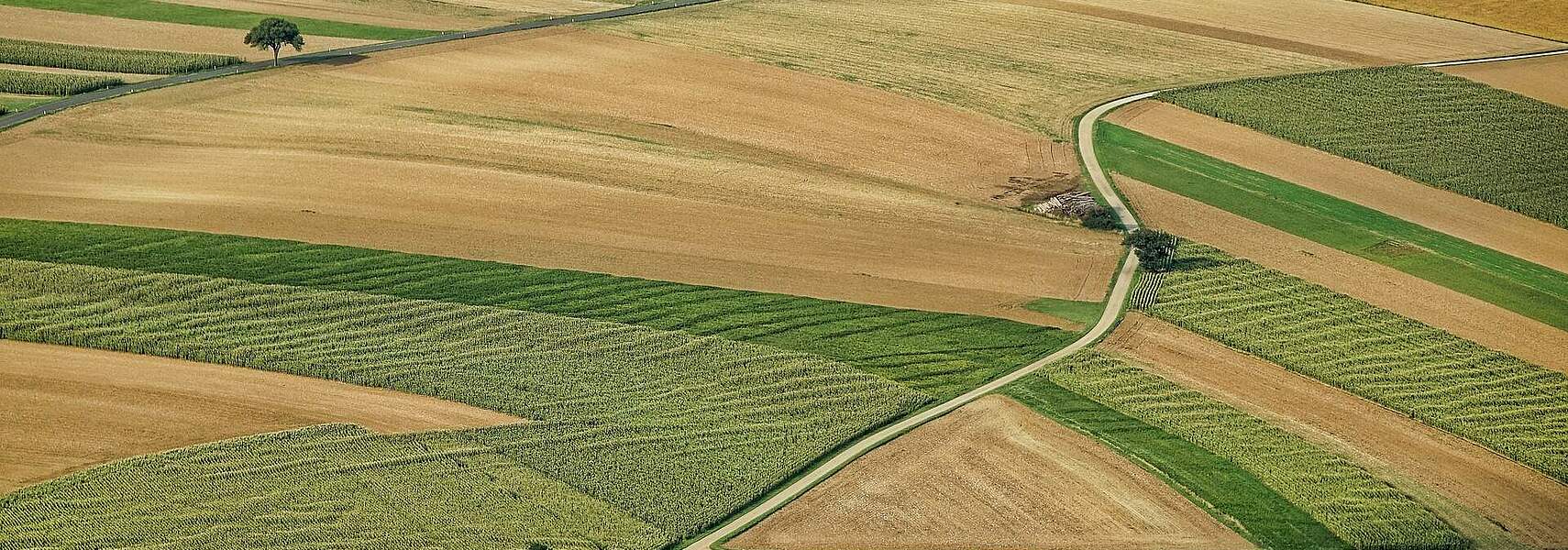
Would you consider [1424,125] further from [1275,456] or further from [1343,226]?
[1275,456]

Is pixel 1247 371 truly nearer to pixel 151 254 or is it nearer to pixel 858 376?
pixel 858 376

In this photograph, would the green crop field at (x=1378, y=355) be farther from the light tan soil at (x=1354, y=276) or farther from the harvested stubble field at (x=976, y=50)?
the harvested stubble field at (x=976, y=50)

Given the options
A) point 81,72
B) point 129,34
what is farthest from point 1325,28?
point 81,72

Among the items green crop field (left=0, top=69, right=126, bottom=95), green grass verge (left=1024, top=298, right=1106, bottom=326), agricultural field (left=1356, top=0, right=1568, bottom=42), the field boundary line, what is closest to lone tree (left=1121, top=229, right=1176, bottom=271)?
green grass verge (left=1024, top=298, right=1106, bottom=326)

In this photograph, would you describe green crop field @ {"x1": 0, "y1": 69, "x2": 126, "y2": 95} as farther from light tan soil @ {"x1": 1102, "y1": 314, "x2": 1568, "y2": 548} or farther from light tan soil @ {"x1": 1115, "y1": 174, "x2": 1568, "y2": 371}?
light tan soil @ {"x1": 1102, "y1": 314, "x2": 1568, "y2": 548}

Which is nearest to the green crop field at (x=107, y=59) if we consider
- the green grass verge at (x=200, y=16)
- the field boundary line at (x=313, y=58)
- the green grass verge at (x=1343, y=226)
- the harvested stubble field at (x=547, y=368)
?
the field boundary line at (x=313, y=58)

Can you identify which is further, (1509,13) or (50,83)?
(1509,13)
